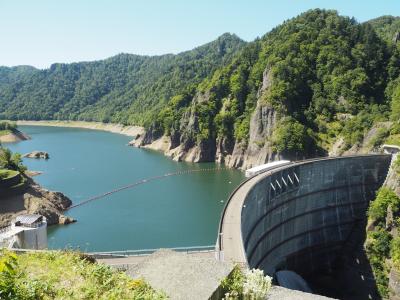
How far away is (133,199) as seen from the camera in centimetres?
6412

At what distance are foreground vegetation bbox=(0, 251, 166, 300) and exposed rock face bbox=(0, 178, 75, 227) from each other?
4478 cm

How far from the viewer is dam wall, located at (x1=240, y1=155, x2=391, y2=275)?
36525 mm

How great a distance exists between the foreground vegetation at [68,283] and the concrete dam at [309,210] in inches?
856

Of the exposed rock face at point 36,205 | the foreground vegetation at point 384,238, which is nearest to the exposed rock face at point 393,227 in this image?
the foreground vegetation at point 384,238

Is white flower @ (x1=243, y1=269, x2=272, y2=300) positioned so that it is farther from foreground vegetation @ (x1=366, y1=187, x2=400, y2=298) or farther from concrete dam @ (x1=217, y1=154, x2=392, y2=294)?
foreground vegetation @ (x1=366, y1=187, x2=400, y2=298)

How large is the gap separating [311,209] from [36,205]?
33.2 m

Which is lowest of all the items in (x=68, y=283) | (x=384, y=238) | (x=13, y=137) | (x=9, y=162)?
(x=384, y=238)

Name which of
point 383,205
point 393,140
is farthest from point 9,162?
point 393,140

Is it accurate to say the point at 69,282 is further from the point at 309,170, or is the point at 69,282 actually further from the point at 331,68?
the point at 331,68

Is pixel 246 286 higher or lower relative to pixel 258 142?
higher

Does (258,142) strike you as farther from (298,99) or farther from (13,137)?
(13,137)

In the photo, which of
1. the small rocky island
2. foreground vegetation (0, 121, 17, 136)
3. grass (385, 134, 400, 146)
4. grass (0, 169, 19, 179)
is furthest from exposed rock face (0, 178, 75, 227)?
foreground vegetation (0, 121, 17, 136)

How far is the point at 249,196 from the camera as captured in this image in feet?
111

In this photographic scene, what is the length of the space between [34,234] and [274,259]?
Result: 1915 centimetres
